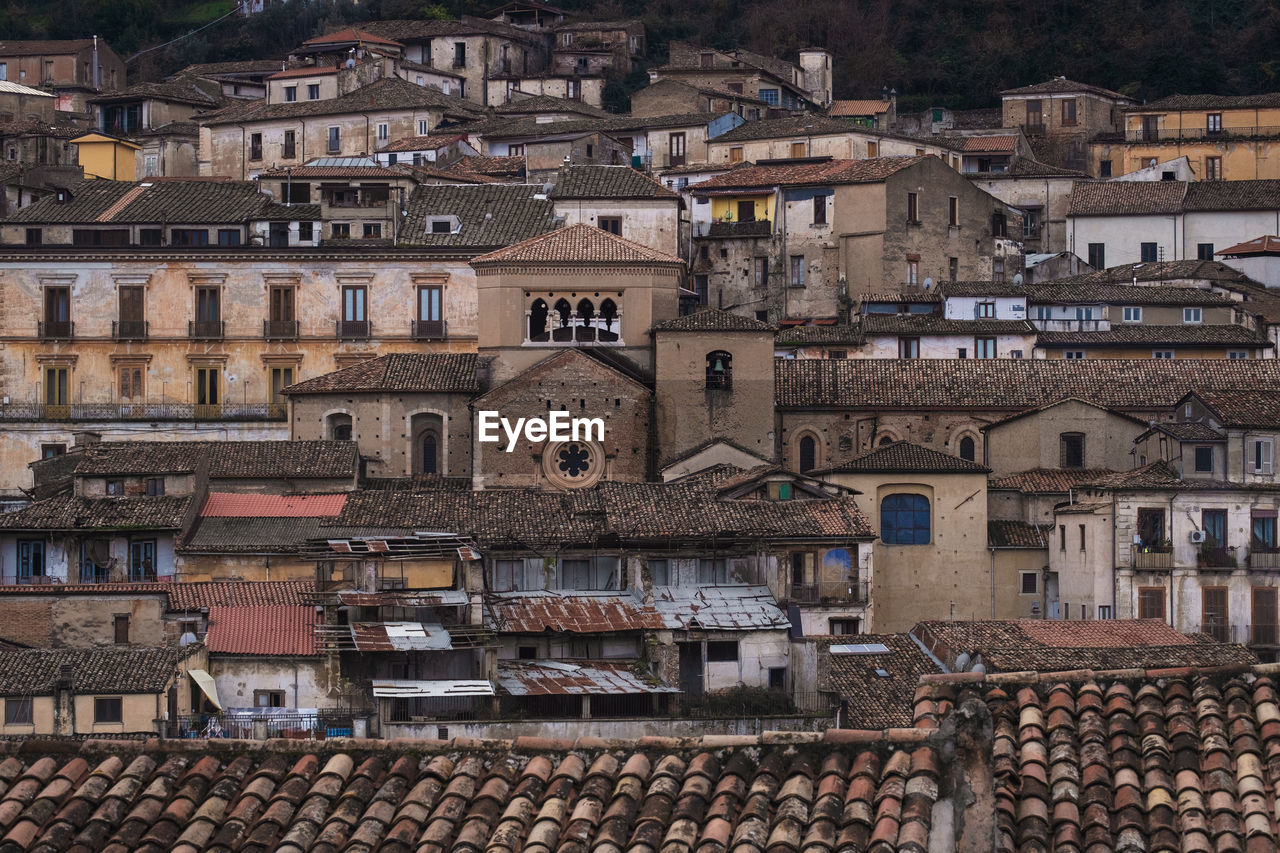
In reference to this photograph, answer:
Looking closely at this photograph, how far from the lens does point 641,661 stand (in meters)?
45.4

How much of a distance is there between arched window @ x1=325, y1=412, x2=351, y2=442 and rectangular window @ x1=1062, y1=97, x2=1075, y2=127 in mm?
43144

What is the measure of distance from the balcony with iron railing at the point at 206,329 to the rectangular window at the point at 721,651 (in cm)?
2641

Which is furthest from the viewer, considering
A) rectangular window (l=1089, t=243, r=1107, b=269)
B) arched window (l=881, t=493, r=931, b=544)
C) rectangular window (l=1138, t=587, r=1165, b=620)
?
rectangular window (l=1089, t=243, r=1107, b=269)

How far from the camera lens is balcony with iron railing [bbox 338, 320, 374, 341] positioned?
218 ft

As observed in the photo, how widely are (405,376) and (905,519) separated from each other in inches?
566

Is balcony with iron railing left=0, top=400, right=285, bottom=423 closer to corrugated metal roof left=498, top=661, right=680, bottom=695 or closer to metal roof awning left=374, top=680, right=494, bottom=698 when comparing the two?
corrugated metal roof left=498, top=661, right=680, bottom=695

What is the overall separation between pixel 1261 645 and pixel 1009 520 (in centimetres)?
788

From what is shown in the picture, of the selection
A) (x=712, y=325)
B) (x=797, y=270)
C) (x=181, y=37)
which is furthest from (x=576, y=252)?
(x=181, y=37)

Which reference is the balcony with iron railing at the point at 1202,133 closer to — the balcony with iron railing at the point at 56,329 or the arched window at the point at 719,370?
the arched window at the point at 719,370

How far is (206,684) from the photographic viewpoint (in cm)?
4134

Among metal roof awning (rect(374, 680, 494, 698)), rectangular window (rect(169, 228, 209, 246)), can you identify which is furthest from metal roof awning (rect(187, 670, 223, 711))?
rectangular window (rect(169, 228, 209, 246))

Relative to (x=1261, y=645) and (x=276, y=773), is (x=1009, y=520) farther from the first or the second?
(x=276, y=773)

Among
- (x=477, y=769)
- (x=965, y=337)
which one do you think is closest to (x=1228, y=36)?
(x=965, y=337)

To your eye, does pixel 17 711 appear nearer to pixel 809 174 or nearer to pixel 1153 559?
pixel 1153 559
